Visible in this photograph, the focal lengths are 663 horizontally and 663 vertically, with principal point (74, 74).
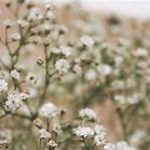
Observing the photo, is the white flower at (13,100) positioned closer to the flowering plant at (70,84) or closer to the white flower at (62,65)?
the flowering plant at (70,84)

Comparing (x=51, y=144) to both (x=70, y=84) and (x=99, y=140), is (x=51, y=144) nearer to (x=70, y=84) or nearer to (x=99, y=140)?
(x=99, y=140)

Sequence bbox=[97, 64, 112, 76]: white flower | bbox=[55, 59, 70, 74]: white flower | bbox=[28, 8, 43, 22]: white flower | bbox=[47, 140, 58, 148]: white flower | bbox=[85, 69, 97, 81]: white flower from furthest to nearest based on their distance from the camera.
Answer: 1. bbox=[85, 69, 97, 81]: white flower
2. bbox=[97, 64, 112, 76]: white flower
3. bbox=[28, 8, 43, 22]: white flower
4. bbox=[55, 59, 70, 74]: white flower
5. bbox=[47, 140, 58, 148]: white flower

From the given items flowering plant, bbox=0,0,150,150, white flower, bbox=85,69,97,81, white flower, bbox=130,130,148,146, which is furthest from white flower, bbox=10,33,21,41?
white flower, bbox=130,130,148,146

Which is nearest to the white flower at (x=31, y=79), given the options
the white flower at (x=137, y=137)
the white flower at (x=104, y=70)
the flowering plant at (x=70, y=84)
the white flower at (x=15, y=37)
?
the flowering plant at (x=70, y=84)

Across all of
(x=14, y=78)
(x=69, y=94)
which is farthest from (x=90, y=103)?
(x=14, y=78)

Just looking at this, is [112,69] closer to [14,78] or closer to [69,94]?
[69,94]

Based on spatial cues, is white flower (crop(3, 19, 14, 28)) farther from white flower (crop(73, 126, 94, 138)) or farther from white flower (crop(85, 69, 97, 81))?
white flower (crop(85, 69, 97, 81))

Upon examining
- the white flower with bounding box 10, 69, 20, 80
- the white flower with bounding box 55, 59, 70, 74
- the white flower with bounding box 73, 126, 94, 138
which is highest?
the white flower with bounding box 55, 59, 70, 74

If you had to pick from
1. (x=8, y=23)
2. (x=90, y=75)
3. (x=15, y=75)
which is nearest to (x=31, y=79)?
(x=15, y=75)
